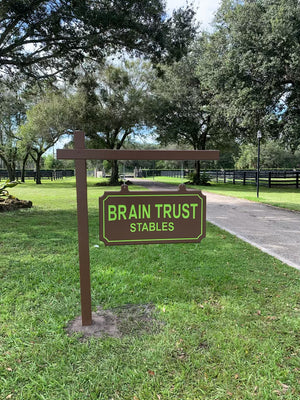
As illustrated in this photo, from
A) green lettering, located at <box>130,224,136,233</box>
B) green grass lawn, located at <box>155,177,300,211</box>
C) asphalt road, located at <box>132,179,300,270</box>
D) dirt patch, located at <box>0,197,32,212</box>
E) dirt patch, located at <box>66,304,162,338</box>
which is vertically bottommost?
dirt patch, located at <box>66,304,162,338</box>

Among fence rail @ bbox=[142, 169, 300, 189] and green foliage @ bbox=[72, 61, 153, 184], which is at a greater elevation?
green foliage @ bbox=[72, 61, 153, 184]

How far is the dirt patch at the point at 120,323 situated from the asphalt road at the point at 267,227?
7.57ft

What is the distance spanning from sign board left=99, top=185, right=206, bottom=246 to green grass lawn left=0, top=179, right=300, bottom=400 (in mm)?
772

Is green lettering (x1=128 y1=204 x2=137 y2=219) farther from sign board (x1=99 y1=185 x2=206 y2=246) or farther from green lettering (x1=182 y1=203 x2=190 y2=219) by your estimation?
green lettering (x1=182 y1=203 x2=190 y2=219)

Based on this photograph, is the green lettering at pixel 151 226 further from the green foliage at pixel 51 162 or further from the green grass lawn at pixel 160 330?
the green foliage at pixel 51 162

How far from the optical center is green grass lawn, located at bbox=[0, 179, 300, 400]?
1.72m

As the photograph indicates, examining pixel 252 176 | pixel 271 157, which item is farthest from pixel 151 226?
pixel 271 157

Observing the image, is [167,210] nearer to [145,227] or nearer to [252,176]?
[145,227]

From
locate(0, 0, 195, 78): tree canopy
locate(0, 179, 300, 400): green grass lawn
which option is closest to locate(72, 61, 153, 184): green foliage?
locate(0, 0, 195, 78): tree canopy

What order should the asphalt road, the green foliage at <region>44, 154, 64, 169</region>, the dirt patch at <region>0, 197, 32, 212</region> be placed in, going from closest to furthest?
1. the asphalt road
2. the dirt patch at <region>0, 197, 32, 212</region>
3. the green foliage at <region>44, 154, 64, 169</region>

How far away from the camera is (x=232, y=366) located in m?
1.88

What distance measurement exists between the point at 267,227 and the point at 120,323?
483 centimetres

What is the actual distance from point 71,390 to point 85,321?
27.1 inches

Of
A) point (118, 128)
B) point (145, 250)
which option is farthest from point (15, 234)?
point (118, 128)
